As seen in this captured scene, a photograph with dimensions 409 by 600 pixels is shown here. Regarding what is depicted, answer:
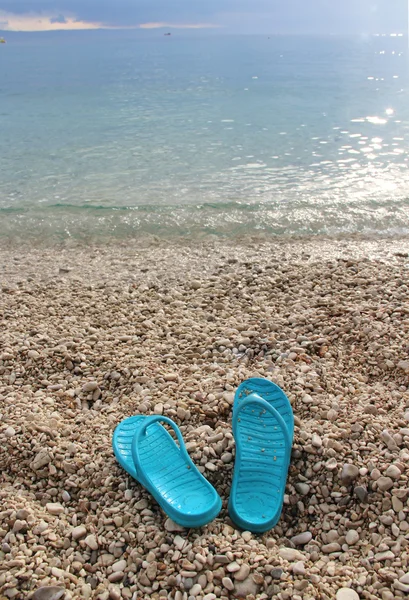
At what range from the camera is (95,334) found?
5270 millimetres

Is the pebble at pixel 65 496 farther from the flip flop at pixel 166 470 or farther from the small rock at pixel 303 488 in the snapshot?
the small rock at pixel 303 488

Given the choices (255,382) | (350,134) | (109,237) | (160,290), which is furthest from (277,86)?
(255,382)

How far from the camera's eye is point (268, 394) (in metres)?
3.92

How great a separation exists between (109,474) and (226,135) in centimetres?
1396

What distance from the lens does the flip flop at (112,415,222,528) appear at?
309 cm

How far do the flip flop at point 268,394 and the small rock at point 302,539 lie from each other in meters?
0.75

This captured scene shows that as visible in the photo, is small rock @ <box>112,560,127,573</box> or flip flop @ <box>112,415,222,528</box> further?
flip flop @ <box>112,415,222,528</box>

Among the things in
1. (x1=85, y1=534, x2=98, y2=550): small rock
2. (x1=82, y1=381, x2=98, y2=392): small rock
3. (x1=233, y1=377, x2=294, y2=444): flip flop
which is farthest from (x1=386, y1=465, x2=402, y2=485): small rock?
(x1=82, y1=381, x2=98, y2=392): small rock

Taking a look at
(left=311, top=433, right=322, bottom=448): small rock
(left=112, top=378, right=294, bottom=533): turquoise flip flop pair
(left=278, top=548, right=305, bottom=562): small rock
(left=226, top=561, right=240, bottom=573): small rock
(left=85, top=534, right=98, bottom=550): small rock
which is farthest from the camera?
(left=311, top=433, right=322, bottom=448): small rock

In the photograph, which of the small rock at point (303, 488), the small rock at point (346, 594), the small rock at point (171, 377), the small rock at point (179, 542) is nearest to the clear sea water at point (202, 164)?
the small rock at point (171, 377)

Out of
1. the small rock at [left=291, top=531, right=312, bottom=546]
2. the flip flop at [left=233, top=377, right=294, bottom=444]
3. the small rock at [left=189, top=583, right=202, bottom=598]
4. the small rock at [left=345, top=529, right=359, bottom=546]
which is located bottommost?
the small rock at [left=291, top=531, right=312, bottom=546]

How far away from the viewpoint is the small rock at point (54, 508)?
325cm

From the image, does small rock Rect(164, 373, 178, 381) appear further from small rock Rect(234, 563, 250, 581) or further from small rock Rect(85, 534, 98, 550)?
small rock Rect(234, 563, 250, 581)

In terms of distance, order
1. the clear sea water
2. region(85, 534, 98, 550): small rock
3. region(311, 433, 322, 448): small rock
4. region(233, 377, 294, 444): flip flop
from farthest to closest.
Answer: the clear sea water < region(233, 377, 294, 444): flip flop < region(311, 433, 322, 448): small rock < region(85, 534, 98, 550): small rock
